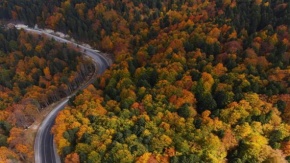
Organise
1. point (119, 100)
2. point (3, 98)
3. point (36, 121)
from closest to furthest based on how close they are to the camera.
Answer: point (119, 100)
point (36, 121)
point (3, 98)

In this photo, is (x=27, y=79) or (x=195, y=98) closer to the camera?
(x=195, y=98)

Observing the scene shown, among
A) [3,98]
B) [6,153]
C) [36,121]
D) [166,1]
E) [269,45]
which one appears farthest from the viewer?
[166,1]

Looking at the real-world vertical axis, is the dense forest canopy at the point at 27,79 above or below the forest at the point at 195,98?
below

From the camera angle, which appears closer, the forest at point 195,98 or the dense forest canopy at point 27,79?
the forest at point 195,98

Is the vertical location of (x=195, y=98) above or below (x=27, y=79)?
above

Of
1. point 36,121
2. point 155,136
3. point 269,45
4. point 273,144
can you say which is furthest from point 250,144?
point 36,121

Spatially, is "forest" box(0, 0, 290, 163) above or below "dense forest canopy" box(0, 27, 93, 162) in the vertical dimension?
above

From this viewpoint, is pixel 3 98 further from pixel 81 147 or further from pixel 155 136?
pixel 155 136

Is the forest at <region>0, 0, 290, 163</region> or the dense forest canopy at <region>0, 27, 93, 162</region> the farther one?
the dense forest canopy at <region>0, 27, 93, 162</region>
